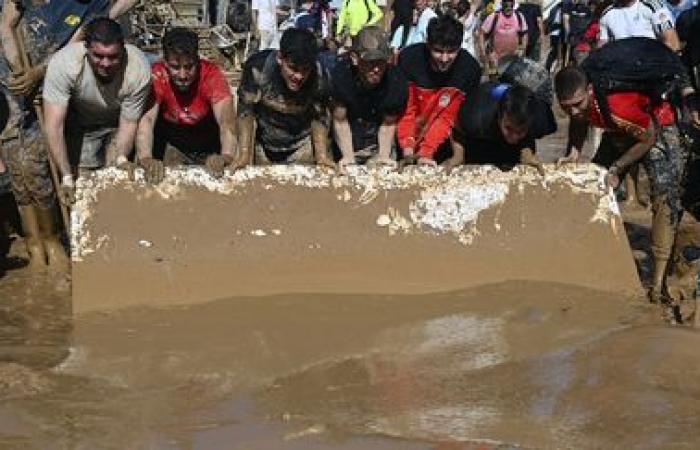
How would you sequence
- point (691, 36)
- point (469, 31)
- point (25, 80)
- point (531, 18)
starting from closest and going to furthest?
point (691, 36) < point (25, 80) < point (469, 31) < point (531, 18)

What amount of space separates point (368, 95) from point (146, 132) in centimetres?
122

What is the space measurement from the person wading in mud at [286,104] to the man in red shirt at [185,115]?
0.34ft

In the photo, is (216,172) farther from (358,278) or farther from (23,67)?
(23,67)

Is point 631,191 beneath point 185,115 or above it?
beneath

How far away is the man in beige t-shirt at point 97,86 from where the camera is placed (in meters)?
5.52

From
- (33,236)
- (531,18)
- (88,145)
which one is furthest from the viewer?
(531,18)

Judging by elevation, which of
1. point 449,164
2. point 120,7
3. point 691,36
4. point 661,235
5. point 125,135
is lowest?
point 661,235

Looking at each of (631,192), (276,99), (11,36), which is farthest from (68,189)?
(631,192)

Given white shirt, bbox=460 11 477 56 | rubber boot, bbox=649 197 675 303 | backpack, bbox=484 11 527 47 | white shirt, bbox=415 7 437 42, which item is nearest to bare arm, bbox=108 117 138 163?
rubber boot, bbox=649 197 675 303

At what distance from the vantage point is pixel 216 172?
5477mm

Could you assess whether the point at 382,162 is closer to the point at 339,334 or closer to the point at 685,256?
the point at 339,334

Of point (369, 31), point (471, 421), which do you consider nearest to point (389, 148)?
point (369, 31)

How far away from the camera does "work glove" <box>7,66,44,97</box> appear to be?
20.3 feet

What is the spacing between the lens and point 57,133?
18.7 ft
